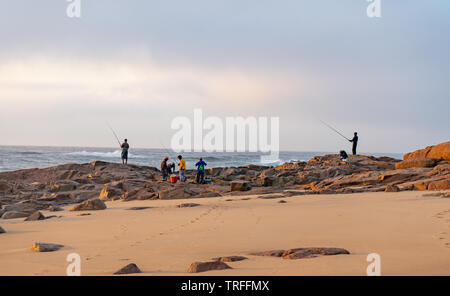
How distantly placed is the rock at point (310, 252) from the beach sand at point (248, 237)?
13 cm

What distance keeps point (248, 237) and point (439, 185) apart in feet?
31.0

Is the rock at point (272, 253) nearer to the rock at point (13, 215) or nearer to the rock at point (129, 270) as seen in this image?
the rock at point (129, 270)

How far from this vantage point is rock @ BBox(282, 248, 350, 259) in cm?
471

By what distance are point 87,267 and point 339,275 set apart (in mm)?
2660

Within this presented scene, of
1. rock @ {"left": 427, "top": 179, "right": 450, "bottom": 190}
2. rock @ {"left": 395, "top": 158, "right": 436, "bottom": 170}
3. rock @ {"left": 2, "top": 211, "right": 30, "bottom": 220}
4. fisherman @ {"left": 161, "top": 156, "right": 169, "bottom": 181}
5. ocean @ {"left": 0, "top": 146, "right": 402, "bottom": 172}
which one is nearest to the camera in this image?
rock @ {"left": 2, "top": 211, "right": 30, "bottom": 220}

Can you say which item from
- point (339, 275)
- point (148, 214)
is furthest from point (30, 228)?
point (339, 275)

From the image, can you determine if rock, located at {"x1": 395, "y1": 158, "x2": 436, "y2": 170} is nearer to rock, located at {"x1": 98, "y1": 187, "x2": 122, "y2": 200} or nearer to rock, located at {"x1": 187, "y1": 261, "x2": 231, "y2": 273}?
rock, located at {"x1": 98, "y1": 187, "x2": 122, "y2": 200}

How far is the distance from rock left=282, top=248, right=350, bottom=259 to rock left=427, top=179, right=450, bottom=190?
9.97 m

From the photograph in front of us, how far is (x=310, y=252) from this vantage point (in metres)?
4.85

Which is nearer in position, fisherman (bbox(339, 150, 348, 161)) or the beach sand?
the beach sand

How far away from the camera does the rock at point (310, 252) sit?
186 inches

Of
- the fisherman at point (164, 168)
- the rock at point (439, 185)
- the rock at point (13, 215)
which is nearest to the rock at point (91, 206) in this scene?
the rock at point (13, 215)

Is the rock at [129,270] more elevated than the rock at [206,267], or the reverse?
the rock at [206,267]

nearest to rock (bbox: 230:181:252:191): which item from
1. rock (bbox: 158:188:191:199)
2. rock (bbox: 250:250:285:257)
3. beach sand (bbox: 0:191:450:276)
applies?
rock (bbox: 158:188:191:199)
